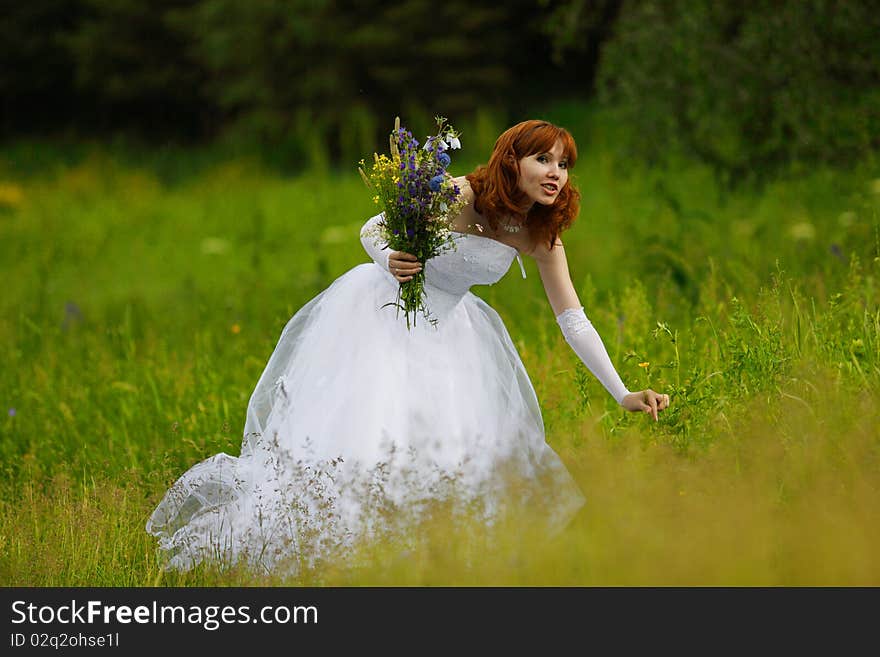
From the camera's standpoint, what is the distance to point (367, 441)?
394cm

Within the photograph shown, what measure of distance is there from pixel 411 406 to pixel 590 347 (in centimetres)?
68

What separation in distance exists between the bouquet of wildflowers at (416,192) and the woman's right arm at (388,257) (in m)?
0.03

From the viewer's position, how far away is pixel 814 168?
8047mm

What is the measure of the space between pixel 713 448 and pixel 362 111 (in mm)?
14927

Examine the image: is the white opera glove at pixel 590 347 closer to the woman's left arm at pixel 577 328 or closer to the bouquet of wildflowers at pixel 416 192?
the woman's left arm at pixel 577 328

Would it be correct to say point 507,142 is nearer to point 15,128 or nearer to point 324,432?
point 324,432

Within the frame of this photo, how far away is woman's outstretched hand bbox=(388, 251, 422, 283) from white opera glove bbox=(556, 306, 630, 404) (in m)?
0.59

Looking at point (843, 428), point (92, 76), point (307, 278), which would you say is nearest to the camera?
point (843, 428)

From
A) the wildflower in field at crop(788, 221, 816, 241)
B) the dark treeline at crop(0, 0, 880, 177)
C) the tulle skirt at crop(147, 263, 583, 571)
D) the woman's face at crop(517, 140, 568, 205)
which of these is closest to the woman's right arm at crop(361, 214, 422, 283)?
the tulle skirt at crop(147, 263, 583, 571)

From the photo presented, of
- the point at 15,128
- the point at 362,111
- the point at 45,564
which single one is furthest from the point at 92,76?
the point at 45,564

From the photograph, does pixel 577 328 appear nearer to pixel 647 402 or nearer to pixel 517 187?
pixel 647 402

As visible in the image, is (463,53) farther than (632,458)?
Yes

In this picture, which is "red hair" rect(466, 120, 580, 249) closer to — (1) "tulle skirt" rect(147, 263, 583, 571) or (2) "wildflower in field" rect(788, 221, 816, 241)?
(1) "tulle skirt" rect(147, 263, 583, 571)

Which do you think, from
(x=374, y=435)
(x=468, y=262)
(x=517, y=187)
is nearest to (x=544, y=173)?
(x=517, y=187)
